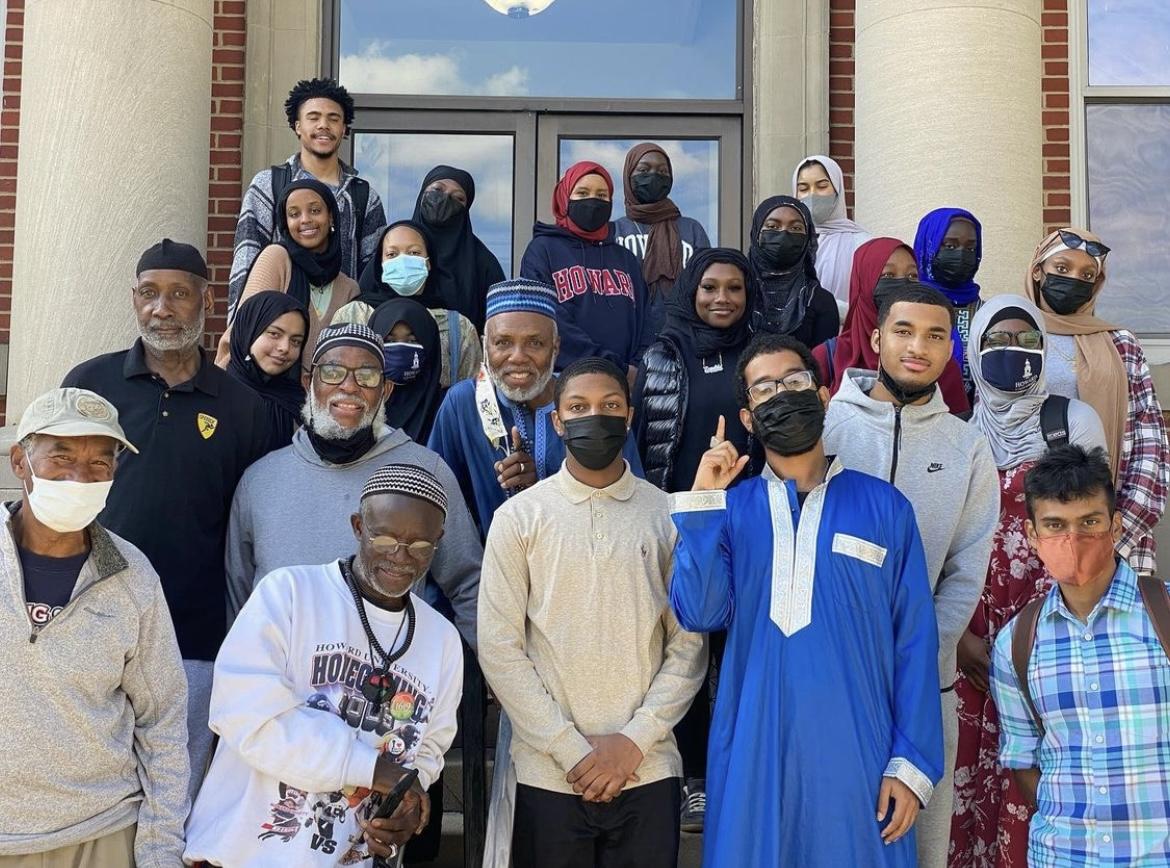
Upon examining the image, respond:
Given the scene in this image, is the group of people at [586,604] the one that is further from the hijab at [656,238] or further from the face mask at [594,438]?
the hijab at [656,238]

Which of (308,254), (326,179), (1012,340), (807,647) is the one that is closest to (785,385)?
(807,647)

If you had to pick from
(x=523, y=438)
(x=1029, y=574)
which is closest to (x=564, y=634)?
(x=523, y=438)

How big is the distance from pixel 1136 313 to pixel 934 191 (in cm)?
208

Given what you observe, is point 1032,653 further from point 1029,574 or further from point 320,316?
point 320,316

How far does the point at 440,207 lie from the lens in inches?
221

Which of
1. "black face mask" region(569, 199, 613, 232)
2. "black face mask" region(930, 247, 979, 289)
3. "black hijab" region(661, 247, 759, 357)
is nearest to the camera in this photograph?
"black hijab" region(661, 247, 759, 357)

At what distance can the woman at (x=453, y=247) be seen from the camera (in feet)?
18.5

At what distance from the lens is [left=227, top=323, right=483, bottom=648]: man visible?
13.0 ft

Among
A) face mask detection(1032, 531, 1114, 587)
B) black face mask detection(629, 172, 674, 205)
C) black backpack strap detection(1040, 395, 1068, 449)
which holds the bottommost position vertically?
face mask detection(1032, 531, 1114, 587)

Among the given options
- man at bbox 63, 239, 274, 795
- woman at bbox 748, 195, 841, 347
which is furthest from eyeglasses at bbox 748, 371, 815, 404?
man at bbox 63, 239, 274, 795

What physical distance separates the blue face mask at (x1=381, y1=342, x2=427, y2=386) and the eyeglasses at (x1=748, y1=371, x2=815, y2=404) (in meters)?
1.70

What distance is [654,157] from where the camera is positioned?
234 inches

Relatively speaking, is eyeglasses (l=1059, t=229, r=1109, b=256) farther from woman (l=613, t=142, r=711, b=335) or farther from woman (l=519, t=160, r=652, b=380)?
woman (l=519, t=160, r=652, b=380)

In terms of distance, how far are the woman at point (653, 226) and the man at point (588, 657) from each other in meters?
2.21
